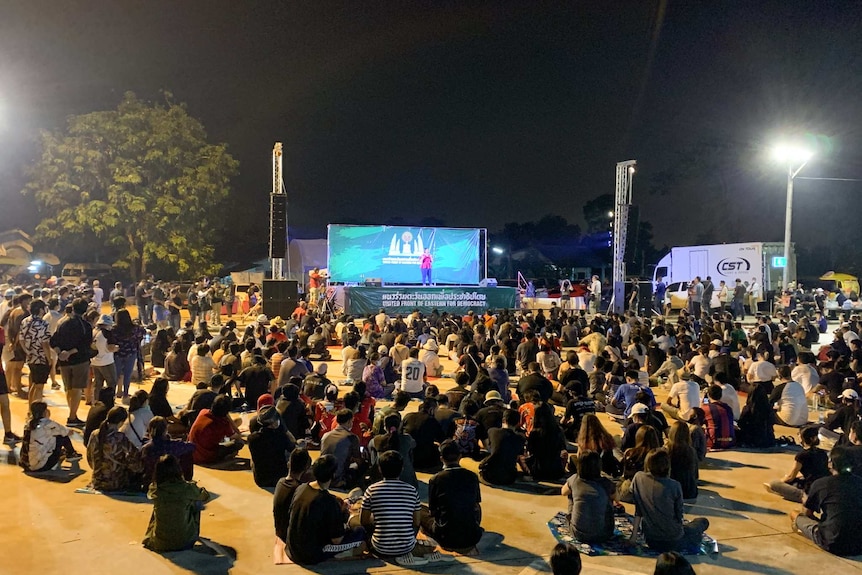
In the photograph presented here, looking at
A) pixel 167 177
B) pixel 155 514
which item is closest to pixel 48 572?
pixel 155 514

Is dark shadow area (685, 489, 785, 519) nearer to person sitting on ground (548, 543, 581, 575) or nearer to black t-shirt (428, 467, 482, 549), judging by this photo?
black t-shirt (428, 467, 482, 549)

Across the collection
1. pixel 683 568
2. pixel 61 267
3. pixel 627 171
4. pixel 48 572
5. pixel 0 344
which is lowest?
pixel 48 572

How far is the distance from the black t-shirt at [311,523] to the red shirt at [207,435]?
2514mm

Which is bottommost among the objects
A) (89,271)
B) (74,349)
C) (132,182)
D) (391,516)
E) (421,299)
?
(391,516)

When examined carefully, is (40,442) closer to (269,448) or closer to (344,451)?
(269,448)

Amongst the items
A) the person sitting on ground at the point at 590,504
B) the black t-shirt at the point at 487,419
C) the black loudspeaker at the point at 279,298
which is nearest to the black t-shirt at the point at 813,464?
the person sitting on ground at the point at 590,504

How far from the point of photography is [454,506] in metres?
4.69

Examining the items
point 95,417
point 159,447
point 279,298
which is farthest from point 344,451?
point 279,298

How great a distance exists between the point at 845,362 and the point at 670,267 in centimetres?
2131

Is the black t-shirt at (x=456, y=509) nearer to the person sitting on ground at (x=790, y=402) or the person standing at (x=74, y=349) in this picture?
the person standing at (x=74, y=349)

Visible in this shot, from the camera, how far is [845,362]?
10.2m

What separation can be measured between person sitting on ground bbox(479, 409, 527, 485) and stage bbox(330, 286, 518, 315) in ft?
51.8

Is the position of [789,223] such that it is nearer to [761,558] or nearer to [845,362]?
[845,362]

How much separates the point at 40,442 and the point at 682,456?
6.21m
